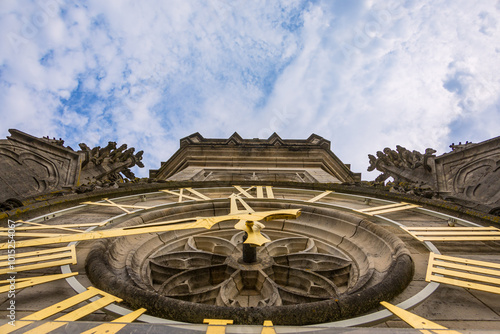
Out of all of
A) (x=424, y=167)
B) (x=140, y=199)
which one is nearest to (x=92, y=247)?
(x=140, y=199)

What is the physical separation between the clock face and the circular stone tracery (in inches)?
0.5

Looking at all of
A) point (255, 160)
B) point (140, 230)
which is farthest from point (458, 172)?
point (140, 230)

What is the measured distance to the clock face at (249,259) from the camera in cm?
312

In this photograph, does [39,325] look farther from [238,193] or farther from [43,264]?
[238,193]

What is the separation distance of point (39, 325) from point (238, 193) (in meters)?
6.07

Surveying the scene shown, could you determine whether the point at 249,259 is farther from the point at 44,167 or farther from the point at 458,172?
the point at 458,172

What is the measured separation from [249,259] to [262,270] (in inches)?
10.2

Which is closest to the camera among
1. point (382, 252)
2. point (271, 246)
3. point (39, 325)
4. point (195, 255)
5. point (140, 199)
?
point (39, 325)

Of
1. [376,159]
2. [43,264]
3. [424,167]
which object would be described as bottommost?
[43,264]

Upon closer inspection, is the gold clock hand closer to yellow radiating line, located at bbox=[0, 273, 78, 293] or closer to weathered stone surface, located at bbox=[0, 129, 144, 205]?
yellow radiating line, located at bbox=[0, 273, 78, 293]

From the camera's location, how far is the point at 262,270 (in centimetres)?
454

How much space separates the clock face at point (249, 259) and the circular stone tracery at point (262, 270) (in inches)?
0.5

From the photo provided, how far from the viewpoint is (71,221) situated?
5586 millimetres

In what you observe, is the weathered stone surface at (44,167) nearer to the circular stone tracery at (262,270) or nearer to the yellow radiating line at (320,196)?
the circular stone tracery at (262,270)
